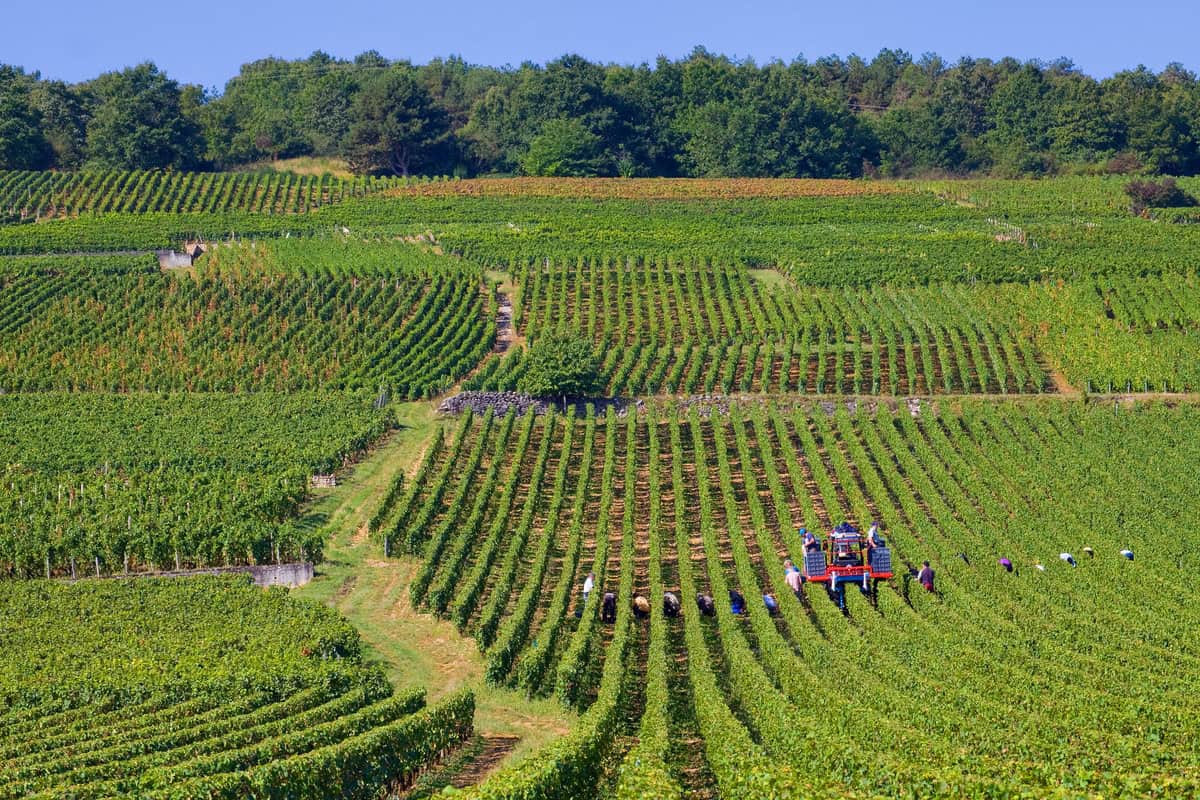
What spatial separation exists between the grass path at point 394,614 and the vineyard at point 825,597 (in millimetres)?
641

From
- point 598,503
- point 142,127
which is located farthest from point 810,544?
point 142,127

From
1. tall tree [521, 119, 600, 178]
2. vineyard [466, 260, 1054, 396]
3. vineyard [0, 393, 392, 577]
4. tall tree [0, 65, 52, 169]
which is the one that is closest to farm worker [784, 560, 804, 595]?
vineyard [0, 393, 392, 577]

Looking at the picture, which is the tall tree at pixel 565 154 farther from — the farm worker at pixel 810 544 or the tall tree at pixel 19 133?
the farm worker at pixel 810 544

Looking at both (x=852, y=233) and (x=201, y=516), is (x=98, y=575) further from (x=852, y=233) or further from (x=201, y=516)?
(x=852, y=233)

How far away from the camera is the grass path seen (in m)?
31.9

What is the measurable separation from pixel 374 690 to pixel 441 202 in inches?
2651

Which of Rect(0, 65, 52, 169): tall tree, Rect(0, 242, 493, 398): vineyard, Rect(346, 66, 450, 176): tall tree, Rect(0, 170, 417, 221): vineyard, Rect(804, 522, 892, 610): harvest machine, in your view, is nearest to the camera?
Rect(804, 522, 892, 610): harvest machine

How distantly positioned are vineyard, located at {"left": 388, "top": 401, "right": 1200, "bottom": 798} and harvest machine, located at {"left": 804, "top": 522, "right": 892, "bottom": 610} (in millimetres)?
581

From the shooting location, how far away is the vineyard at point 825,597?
25422 mm

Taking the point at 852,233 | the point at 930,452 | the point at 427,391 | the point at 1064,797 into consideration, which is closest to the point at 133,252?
the point at 427,391

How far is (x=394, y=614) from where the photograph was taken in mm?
38844

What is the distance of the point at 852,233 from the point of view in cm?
8656

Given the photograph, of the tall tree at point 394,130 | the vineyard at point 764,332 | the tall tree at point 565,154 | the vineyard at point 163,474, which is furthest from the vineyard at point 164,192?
the vineyard at point 163,474

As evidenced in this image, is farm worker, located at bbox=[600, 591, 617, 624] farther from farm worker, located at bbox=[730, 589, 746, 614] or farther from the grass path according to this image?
the grass path
